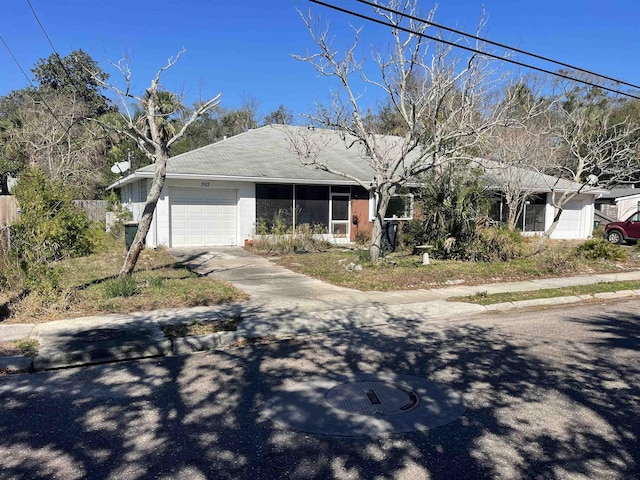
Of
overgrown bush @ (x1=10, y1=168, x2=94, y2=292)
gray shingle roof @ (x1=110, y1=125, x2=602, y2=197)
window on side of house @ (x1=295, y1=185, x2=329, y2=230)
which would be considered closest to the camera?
overgrown bush @ (x1=10, y1=168, x2=94, y2=292)

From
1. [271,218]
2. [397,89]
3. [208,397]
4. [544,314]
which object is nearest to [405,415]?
[208,397]

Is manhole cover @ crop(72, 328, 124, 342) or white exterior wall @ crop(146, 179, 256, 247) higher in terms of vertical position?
white exterior wall @ crop(146, 179, 256, 247)

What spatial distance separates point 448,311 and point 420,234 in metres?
6.98

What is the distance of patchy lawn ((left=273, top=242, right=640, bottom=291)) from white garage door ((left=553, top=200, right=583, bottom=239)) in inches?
463

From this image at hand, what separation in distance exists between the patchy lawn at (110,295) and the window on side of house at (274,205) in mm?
7196

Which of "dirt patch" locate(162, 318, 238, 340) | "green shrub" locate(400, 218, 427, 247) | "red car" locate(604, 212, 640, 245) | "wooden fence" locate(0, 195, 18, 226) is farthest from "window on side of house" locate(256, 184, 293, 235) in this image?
"red car" locate(604, 212, 640, 245)

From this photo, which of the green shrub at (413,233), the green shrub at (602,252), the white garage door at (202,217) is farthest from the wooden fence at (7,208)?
the green shrub at (602,252)

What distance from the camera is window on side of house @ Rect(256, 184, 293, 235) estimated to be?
64.0ft

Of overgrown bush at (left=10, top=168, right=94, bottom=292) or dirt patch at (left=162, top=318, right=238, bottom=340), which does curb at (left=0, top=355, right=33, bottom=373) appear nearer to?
dirt patch at (left=162, top=318, right=238, bottom=340)

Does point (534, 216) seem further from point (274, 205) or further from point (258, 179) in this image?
point (258, 179)

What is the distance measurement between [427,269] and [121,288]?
24.2 ft

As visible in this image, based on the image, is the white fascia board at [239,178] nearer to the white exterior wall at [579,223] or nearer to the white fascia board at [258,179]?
the white fascia board at [258,179]

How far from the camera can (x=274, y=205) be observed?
64.9 ft

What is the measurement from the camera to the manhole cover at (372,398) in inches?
177
